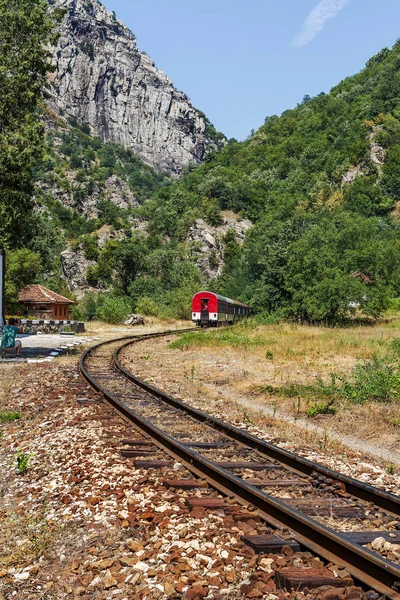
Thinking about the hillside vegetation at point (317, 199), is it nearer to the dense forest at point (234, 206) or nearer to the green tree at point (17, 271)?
the dense forest at point (234, 206)

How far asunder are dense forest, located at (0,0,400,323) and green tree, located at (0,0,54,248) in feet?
0.18

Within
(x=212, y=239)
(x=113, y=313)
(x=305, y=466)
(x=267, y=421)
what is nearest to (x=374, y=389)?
(x=267, y=421)

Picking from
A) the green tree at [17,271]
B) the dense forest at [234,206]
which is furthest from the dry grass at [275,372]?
the green tree at [17,271]

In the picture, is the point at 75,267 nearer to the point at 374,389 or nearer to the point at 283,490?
the point at 374,389

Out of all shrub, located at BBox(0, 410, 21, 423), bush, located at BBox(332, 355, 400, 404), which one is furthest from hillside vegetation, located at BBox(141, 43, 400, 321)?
shrub, located at BBox(0, 410, 21, 423)

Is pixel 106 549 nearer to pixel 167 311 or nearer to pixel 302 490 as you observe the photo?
pixel 302 490

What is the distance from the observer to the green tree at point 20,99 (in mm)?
20159

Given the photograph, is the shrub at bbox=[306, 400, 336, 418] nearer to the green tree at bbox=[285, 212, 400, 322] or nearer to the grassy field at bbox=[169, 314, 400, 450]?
the grassy field at bbox=[169, 314, 400, 450]

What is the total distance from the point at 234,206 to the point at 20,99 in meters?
96.8

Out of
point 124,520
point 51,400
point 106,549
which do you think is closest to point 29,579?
point 106,549

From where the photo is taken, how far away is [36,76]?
70.7ft

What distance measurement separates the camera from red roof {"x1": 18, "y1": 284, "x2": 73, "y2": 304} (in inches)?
2058

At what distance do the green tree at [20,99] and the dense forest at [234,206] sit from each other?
6cm

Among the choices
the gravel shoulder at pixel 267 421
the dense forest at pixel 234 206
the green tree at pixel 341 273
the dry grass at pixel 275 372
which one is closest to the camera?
the gravel shoulder at pixel 267 421
